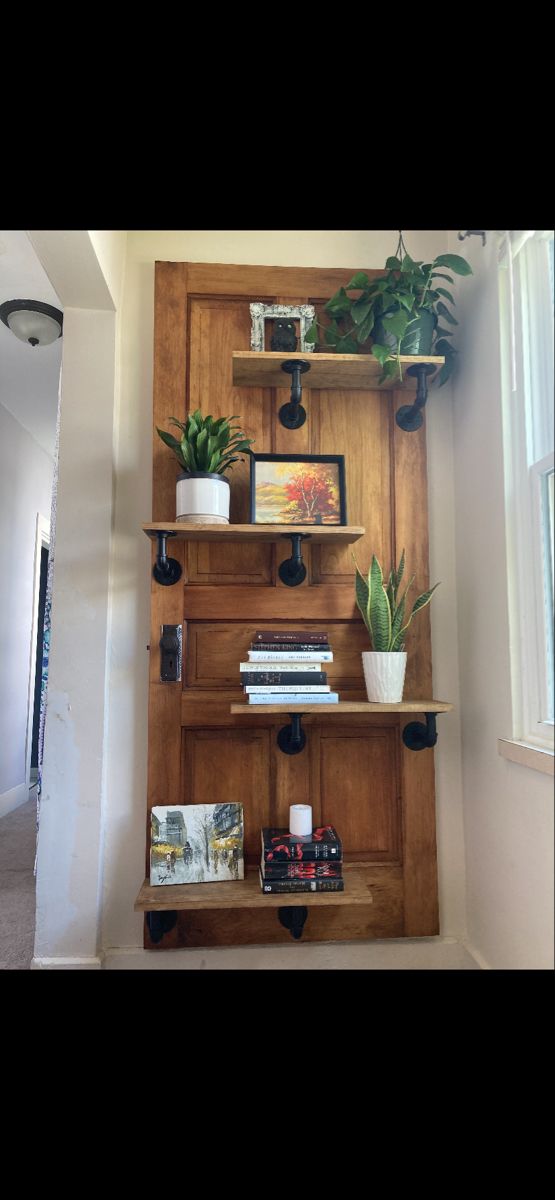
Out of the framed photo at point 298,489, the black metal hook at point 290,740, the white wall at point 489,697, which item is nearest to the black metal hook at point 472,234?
the white wall at point 489,697

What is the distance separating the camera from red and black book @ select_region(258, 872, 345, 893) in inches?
58.2

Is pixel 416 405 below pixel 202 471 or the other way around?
the other way around

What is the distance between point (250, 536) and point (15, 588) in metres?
2.70

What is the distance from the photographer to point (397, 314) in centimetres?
158

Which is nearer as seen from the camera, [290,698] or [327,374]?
[290,698]

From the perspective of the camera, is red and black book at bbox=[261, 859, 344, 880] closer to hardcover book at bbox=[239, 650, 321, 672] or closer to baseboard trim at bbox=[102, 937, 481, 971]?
baseboard trim at bbox=[102, 937, 481, 971]

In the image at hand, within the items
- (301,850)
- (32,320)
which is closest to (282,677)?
(301,850)

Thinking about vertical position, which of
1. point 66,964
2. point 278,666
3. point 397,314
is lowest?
point 66,964

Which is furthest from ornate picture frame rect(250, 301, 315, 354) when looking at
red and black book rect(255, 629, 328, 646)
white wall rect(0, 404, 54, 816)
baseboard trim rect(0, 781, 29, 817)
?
baseboard trim rect(0, 781, 29, 817)

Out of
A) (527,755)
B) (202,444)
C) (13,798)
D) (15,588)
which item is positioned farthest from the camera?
(15,588)

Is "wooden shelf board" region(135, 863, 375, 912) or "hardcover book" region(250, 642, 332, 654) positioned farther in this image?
"hardcover book" region(250, 642, 332, 654)

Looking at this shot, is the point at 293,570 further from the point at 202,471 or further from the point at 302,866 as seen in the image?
the point at 302,866

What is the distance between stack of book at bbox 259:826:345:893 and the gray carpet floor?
741 mm

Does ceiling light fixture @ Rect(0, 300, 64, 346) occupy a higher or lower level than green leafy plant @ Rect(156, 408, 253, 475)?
higher
